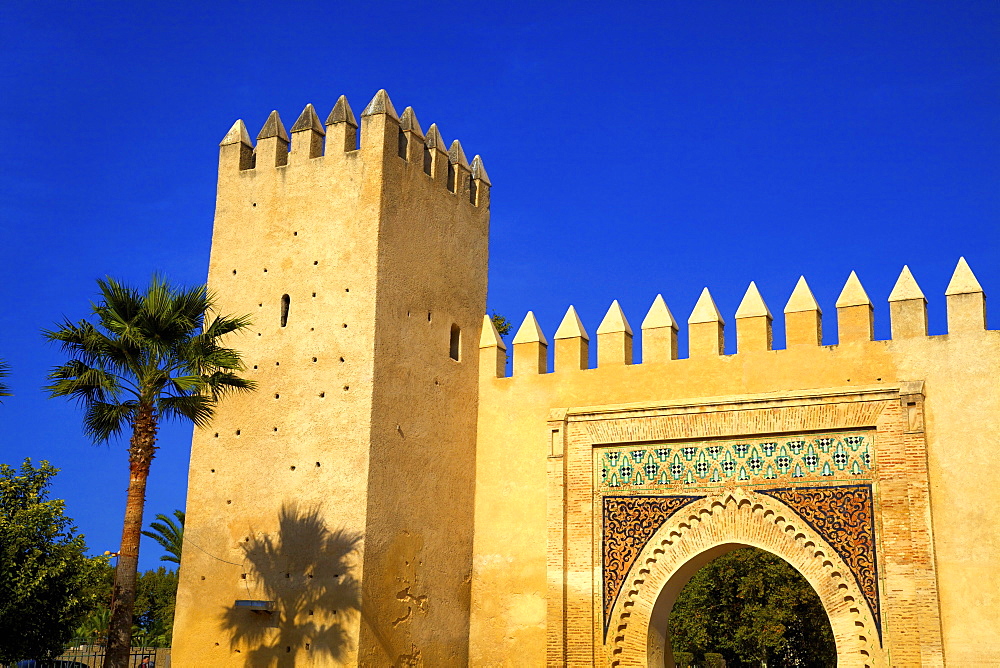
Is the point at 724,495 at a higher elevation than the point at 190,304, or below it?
below

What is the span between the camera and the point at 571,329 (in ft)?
43.6

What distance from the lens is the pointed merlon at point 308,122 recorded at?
1312 centimetres

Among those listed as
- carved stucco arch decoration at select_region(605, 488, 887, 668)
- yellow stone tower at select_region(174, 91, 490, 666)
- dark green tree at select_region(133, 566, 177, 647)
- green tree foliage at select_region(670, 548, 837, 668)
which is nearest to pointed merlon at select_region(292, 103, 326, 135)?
yellow stone tower at select_region(174, 91, 490, 666)

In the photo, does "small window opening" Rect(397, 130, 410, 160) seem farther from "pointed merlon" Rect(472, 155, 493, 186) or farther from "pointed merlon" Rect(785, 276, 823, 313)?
"pointed merlon" Rect(785, 276, 823, 313)

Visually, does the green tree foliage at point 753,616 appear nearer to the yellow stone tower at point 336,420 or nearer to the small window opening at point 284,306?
the yellow stone tower at point 336,420

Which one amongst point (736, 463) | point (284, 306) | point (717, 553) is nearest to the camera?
point (736, 463)

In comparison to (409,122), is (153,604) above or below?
below

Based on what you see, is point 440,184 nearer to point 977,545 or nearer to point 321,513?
Answer: point 321,513

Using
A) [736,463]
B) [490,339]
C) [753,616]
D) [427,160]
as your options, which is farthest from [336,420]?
[753,616]

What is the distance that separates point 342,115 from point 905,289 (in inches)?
265

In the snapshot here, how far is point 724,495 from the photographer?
11.8m

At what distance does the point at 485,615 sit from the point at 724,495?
3.23 metres

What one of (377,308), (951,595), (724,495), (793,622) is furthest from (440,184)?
(793,622)

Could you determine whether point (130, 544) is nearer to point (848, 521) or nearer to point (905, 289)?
point (848, 521)
